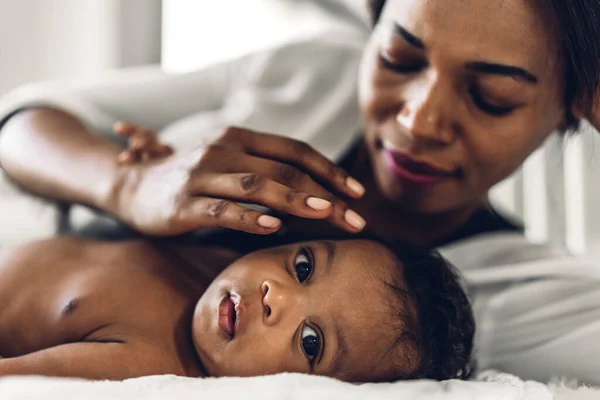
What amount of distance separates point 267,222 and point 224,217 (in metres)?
0.05

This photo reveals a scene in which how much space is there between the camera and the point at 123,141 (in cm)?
130

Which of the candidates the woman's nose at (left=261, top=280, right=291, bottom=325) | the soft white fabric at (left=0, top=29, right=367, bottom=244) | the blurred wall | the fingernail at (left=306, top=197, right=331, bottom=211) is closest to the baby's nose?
the woman's nose at (left=261, top=280, right=291, bottom=325)

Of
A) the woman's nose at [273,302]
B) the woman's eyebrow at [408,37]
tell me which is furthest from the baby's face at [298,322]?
the woman's eyebrow at [408,37]

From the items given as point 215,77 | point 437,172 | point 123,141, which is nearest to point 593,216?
point 437,172

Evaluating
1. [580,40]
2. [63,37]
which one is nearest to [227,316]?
[580,40]

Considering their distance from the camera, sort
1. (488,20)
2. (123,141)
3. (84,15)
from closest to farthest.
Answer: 1. (488,20)
2. (123,141)
3. (84,15)

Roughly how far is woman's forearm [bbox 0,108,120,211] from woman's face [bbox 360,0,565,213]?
1.35 ft

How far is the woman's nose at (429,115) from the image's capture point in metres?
0.85

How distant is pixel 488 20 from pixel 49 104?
788 millimetres

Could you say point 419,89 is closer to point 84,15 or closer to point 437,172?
point 437,172

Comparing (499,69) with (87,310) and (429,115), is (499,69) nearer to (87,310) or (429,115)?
(429,115)

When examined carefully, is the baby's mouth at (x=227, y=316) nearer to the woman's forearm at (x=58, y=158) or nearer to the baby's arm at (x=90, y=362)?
the baby's arm at (x=90, y=362)

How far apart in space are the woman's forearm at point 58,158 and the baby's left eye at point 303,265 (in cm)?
30

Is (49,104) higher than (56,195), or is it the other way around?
(49,104)
